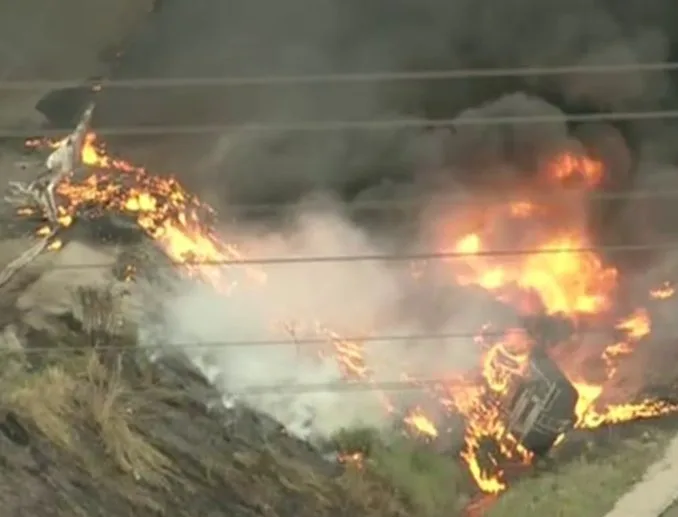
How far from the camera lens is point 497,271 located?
1363mm

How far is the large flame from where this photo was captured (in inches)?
51.8

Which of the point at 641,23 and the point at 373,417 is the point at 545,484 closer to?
the point at 373,417

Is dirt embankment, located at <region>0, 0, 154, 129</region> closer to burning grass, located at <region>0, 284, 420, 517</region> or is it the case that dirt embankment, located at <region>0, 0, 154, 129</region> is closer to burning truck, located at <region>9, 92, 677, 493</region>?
burning truck, located at <region>9, 92, 677, 493</region>

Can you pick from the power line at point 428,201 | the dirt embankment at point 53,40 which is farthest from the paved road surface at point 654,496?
the dirt embankment at point 53,40

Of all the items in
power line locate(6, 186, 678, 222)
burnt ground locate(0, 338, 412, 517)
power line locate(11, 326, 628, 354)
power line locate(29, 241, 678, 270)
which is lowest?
burnt ground locate(0, 338, 412, 517)

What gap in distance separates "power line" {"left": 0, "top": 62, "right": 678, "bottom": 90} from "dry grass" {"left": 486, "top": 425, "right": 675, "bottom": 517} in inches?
16.0

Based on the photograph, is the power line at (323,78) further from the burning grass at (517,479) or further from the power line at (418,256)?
the burning grass at (517,479)

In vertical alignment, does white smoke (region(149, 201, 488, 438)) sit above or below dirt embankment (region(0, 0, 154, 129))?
below

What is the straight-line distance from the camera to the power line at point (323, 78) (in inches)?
50.4

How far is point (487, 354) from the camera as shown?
134cm

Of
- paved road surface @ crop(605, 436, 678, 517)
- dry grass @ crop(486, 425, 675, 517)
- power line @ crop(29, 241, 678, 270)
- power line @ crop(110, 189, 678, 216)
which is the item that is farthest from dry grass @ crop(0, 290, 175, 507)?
paved road surface @ crop(605, 436, 678, 517)

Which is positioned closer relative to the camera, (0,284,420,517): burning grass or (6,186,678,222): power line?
(0,284,420,517): burning grass

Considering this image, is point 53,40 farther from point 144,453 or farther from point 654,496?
point 654,496

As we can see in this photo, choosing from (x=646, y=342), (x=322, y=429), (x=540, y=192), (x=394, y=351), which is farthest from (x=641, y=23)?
(x=322, y=429)
